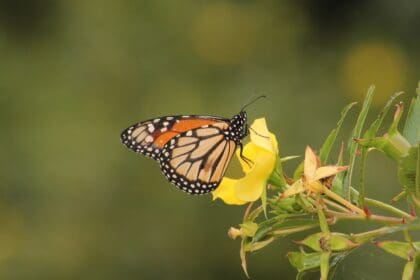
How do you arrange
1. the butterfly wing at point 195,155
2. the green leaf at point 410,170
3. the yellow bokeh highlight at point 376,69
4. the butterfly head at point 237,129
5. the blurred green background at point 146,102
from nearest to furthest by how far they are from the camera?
the green leaf at point 410,170 < the butterfly wing at point 195,155 < the butterfly head at point 237,129 < the blurred green background at point 146,102 < the yellow bokeh highlight at point 376,69

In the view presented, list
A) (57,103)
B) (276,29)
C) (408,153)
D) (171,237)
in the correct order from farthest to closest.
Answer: (276,29) < (57,103) < (171,237) < (408,153)

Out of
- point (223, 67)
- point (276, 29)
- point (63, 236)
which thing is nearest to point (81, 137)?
point (63, 236)

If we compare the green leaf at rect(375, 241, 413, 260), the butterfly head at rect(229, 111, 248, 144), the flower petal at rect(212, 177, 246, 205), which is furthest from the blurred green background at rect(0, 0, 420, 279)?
the green leaf at rect(375, 241, 413, 260)

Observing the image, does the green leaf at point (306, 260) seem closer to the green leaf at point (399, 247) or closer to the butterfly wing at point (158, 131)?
the green leaf at point (399, 247)

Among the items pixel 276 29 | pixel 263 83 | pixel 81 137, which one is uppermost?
pixel 276 29

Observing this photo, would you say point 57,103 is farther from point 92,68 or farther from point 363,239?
point 363,239

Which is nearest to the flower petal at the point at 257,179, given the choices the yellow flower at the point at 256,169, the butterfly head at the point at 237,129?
the yellow flower at the point at 256,169
